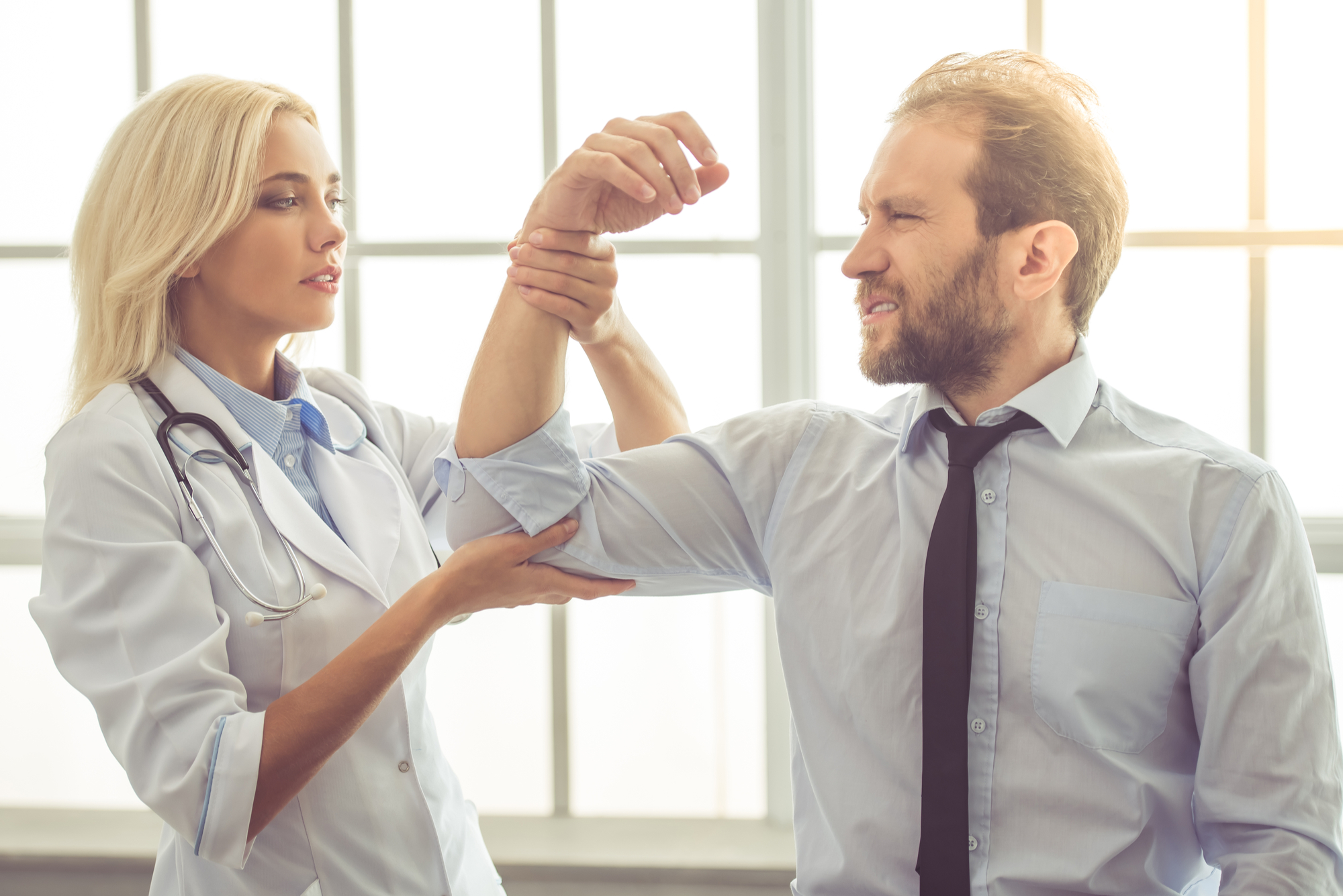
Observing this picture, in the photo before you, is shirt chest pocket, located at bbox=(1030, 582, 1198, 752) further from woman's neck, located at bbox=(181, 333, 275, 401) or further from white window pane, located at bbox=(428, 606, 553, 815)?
white window pane, located at bbox=(428, 606, 553, 815)

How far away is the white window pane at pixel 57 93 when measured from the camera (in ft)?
6.89

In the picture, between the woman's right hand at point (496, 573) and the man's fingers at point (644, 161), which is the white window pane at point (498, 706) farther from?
the man's fingers at point (644, 161)

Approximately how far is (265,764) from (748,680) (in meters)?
1.21

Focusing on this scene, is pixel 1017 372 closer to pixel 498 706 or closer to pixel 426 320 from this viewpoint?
pixel 426 320

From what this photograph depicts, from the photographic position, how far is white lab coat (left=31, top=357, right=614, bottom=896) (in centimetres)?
105

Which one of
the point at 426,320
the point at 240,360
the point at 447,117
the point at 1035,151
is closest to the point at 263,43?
the point at 447,117

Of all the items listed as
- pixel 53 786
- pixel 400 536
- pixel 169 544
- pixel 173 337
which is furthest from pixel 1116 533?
pixel 53 786

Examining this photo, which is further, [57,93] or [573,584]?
[57,93]

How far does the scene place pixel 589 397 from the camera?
2045 mm

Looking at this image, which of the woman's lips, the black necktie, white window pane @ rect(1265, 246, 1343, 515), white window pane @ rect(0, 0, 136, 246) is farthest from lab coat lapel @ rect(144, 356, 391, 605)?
white window pane @ rect(1265, 246, 1343, 515)

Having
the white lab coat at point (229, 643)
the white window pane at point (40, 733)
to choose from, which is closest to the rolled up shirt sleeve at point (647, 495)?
the white lab coat at point (229, 643)

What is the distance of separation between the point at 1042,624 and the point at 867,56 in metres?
1.41

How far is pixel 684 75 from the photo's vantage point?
6.47ft

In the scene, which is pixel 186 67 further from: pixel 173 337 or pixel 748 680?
pixel 748 680
